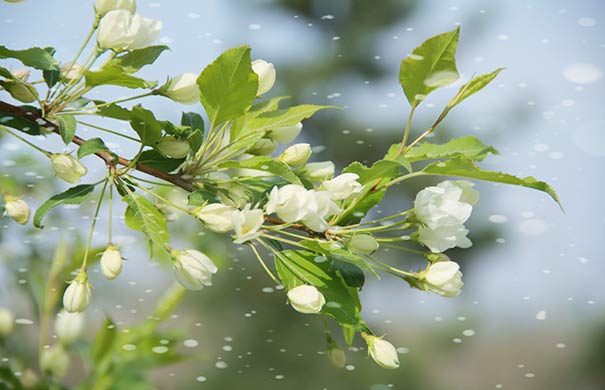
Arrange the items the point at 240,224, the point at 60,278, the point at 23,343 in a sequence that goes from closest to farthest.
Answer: the point at 240,224 → the point at 60,278 → the point at 23,343

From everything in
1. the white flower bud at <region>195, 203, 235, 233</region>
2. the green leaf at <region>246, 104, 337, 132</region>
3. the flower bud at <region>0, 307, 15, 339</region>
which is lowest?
the flower bud at <region>0, 307, 15, 339</region>

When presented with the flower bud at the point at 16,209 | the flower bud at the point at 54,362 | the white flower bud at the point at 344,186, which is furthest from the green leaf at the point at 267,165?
the flower bud at the point at 54,362

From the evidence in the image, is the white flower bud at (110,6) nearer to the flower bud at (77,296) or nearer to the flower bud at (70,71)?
the flower bud at (70,71)

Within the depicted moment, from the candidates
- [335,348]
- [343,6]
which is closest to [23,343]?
[335,348]

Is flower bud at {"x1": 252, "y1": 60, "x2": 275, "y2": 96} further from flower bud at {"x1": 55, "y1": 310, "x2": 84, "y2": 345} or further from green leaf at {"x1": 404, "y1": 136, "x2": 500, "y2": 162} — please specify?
flower bud at {"x1": 55, "y1": 310, "x2": 84, "y2": 345}

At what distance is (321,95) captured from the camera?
2.62 meters

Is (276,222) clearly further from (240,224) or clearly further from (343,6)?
(343,6)

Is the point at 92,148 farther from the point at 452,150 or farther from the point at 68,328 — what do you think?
the point at 68,328

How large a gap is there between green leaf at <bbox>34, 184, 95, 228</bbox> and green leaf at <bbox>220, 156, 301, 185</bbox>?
0.23 feet

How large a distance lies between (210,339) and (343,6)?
4.62 feet

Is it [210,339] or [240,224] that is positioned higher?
[240,224]

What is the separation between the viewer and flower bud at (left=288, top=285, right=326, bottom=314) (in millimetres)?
312

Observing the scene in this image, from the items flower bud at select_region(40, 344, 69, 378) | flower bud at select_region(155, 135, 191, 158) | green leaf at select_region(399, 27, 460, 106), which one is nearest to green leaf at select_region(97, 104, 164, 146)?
flower bud at select_region(155, 135, 191, 158)

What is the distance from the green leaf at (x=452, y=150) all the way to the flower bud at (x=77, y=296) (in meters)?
0.17
